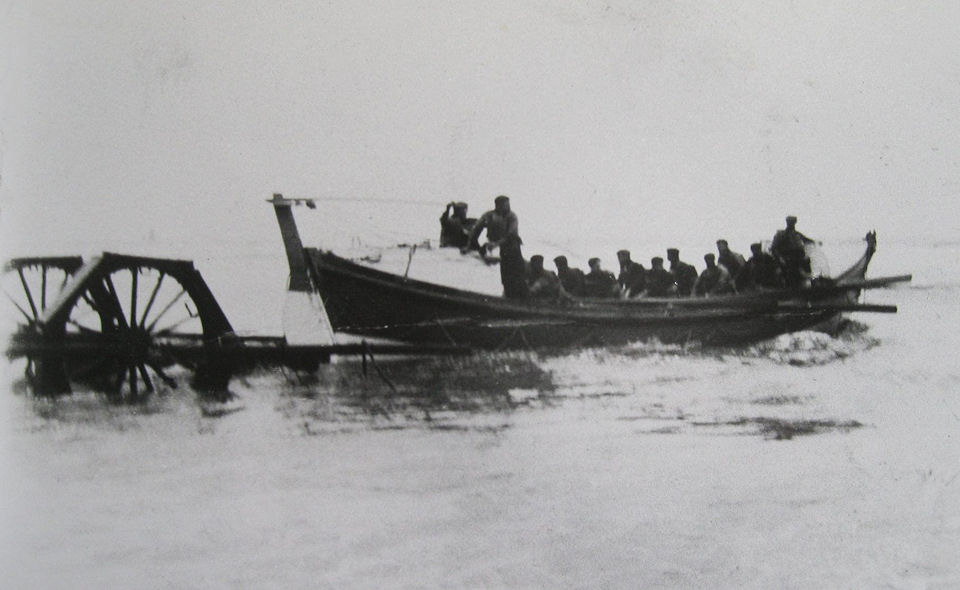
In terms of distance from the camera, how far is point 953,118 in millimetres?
3332

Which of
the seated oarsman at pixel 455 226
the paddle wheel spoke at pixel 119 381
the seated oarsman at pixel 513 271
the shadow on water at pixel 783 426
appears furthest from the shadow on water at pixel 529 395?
the seated oarsman at pixel 455 226

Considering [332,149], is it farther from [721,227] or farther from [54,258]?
[721,227]

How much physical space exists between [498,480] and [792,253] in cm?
230

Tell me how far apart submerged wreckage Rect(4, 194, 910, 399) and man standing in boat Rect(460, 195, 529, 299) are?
120 millimetres

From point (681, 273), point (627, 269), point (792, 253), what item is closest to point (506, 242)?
point (627, 269)

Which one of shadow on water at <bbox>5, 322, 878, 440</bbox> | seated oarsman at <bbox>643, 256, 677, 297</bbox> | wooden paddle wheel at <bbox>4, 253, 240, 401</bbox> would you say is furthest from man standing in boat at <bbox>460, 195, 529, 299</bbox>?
wooden paddle wheel at <bbox>4, 253, 240, 401</bbox>

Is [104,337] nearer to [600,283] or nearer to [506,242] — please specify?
[506,242]

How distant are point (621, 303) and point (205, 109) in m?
2.94

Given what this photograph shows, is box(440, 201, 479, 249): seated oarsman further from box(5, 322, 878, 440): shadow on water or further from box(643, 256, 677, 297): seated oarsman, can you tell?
box(643, 256, 677, 297): seated oarsman

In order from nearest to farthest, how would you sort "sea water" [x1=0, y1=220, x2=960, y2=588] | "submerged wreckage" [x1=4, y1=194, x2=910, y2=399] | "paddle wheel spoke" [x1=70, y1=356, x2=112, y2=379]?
"sea water" [x1=0, y1=220, x2=960, y2=588] < "submerged wreckage" [x1=4, y1=194, x2=910, y2=399] < "paddle wheel spoke" [x1=70, y1=356, x2=112, y2=379]

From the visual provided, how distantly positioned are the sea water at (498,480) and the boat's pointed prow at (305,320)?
12cm

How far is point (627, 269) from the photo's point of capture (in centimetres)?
443

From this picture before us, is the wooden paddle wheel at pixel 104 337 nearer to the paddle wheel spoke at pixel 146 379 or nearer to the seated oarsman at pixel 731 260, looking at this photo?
the paddle wheel spoke at pixel 146 379

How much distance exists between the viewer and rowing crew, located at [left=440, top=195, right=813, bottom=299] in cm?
354
